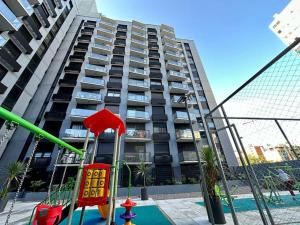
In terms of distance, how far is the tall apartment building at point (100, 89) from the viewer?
1481cm

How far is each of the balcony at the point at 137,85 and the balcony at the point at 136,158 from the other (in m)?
9.12

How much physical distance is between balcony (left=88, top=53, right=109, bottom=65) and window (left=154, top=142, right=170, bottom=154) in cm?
1437

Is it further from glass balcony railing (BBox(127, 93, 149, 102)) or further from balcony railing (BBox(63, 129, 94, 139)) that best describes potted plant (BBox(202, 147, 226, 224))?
glass balcony railing (BBox(127, 93, 149, 102))

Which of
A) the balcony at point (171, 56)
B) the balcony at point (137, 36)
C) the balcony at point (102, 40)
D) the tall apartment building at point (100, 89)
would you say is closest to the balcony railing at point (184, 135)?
the tall apartment building at point (100, 89)

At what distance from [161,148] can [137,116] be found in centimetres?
467

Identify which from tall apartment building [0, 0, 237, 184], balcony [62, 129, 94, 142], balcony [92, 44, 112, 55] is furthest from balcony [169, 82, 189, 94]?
balcony [62, 129, 94, 142]

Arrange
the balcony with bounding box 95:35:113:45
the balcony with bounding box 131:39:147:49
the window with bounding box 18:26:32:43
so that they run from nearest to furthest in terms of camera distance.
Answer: the window with bounding box 18:26:32:43 < the balcony with bounding box 95:35:113:45 < the balcony with bounding box 131:39:147:49

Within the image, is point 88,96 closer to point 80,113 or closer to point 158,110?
point 80,113

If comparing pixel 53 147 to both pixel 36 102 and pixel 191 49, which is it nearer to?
→ pixel 36 102

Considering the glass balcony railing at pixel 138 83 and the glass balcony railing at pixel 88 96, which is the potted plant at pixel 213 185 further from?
the glass balcony railing at pixel 138 83

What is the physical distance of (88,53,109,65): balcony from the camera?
2170 centimetres

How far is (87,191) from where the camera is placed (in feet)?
9.50

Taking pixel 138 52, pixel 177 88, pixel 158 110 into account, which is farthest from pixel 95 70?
pixel 177 88

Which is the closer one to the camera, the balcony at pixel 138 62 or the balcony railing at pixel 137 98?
the balcony railing at pixel 137 98
